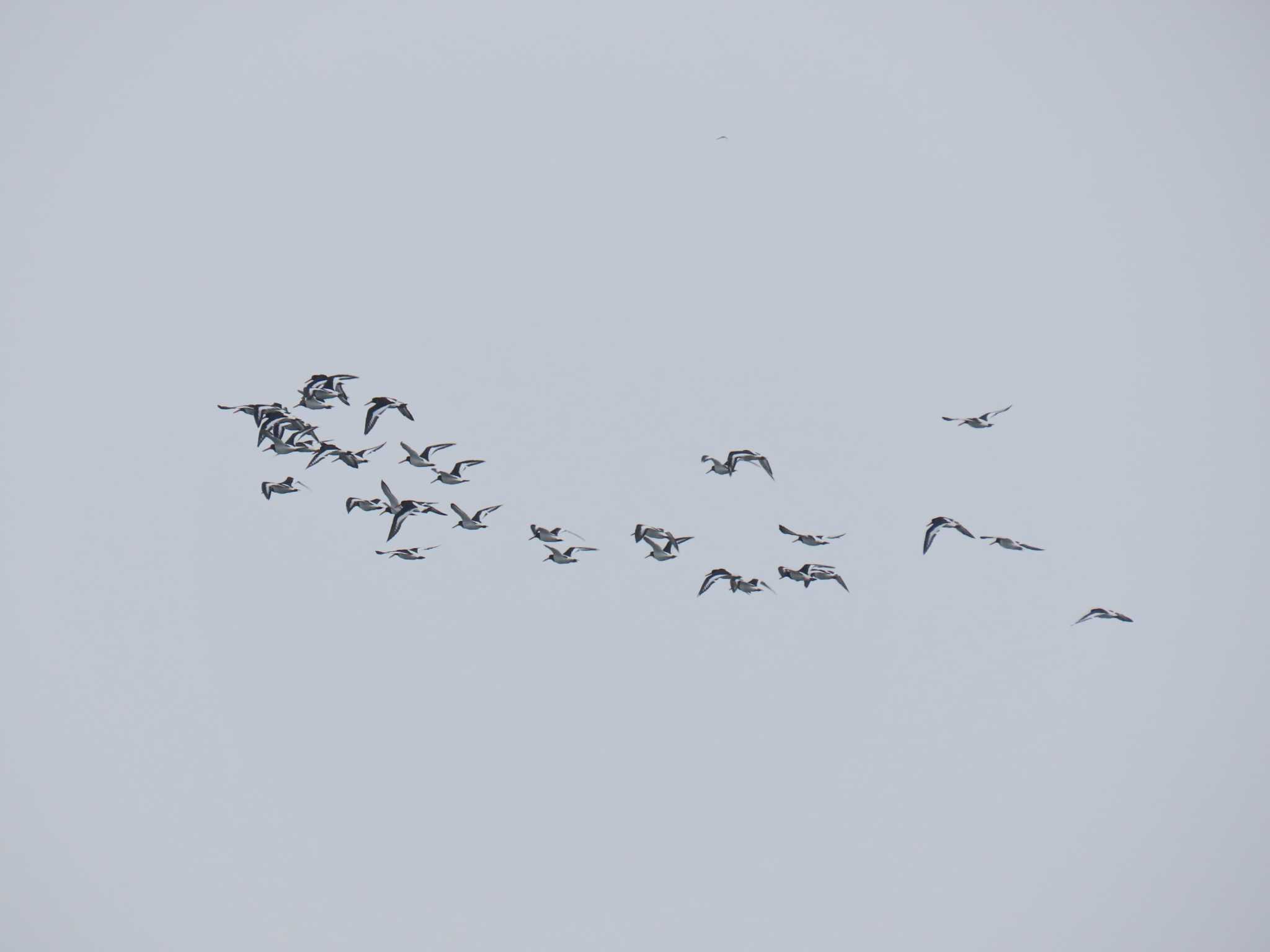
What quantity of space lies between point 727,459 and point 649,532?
3527 millimetres

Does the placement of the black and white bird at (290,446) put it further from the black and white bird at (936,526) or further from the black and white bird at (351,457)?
the black and white bird at (936,526)

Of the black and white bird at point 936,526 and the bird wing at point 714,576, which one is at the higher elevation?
the black and white bird at point 936,526

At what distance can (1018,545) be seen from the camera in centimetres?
4850

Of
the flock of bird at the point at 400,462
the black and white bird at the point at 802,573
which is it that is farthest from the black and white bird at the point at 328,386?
the black and white bird at the point at 802,573

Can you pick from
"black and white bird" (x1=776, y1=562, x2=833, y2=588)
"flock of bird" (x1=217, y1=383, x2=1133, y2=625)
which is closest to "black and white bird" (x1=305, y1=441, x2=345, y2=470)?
"flock of bird" (x1=217, y1=383, x2=1133, y2=625)

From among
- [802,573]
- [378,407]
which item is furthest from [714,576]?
[378,407]

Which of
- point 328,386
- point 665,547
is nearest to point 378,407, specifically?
point 328,386

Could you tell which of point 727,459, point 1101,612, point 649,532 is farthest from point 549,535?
point 1101,612

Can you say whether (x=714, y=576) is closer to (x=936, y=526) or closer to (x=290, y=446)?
(x=936, y=526)

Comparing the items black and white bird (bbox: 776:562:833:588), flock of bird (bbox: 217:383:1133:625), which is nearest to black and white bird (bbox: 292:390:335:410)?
flock of bird (bbox: 217:383:1133:625)

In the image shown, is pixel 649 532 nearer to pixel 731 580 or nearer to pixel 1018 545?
pixel 731 580

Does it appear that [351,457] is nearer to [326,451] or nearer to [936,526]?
[326,451]

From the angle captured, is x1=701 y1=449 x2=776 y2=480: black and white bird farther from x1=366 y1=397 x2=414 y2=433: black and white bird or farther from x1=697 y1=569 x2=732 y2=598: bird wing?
x1=366 y1=397 x2=414 y2=433: black and white bird

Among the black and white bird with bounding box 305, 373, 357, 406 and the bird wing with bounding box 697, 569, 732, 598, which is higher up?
the black and white bird with bounding box 305, 373, 357, 406
